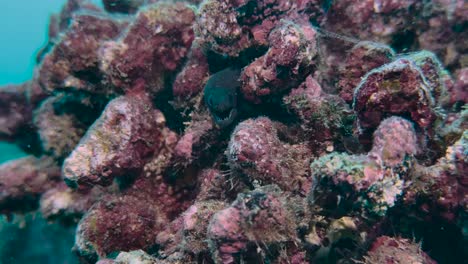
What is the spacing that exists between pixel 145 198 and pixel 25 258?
14.1 feet

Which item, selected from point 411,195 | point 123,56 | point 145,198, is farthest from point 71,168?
point 411,195

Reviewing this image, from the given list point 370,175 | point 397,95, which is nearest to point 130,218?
point 370,175

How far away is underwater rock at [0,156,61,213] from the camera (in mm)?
5887

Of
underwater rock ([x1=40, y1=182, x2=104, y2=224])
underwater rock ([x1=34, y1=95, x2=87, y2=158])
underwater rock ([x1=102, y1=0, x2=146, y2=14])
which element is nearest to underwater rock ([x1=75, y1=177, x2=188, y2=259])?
underwater rock ([x1=40, y1=182, x2=104, y2=224])

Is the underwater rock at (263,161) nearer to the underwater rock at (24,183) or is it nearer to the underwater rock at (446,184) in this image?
the underwater rock at (446,184)

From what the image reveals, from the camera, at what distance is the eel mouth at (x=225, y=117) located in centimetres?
378

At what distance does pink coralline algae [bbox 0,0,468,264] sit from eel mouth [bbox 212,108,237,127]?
13 millimetres

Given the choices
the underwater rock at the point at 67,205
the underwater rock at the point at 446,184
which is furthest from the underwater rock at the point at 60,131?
the underwater rock at the point at 446,184

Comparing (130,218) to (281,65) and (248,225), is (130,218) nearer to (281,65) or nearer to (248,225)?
(248,225)

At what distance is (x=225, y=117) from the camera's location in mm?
3836

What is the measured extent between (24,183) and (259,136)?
529 cm

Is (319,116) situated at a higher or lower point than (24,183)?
higher

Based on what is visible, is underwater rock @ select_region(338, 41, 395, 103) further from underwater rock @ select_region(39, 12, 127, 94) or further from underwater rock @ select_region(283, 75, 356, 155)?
underwater rock @ select_region(39, 12, 127, 94)

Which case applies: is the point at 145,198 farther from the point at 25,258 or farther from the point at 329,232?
the point at 25,258
